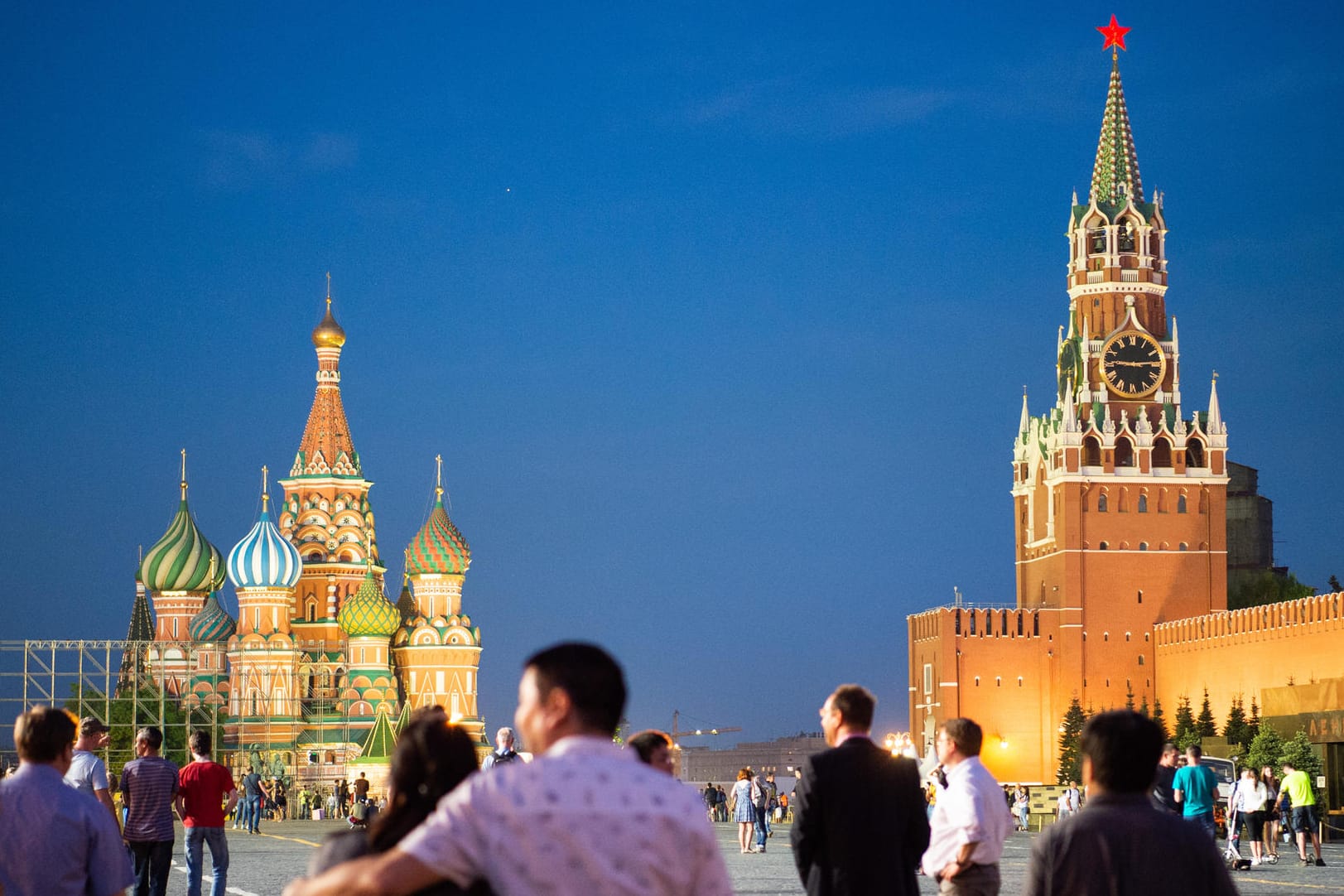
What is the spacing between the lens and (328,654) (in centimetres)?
8038

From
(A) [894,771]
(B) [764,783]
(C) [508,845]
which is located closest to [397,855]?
(C) [508,845]

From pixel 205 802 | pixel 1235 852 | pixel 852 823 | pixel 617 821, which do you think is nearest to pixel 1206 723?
pixel 1235 852

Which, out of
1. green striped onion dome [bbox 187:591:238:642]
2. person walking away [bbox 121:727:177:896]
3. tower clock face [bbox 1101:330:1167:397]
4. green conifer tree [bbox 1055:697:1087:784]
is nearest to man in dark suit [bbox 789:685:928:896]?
person walking away [bbox 121:727:177:896]

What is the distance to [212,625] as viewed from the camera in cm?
7975

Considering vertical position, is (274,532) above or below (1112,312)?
below

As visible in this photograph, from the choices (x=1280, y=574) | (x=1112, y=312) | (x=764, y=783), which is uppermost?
(x=1112, y=312)

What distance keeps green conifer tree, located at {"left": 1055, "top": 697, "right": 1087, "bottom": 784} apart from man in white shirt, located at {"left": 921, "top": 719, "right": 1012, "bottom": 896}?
57455 mm

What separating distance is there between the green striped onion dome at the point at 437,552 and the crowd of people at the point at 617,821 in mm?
72800

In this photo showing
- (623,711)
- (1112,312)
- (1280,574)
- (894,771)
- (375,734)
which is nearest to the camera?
(623,711)

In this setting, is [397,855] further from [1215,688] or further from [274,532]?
[274,532]

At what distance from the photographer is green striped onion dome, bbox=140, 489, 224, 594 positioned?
82.2 m

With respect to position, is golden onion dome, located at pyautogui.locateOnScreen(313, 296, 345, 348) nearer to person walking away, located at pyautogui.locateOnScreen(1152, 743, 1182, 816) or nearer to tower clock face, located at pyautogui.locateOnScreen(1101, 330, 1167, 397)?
tower clock face, located at pyautogui.locateOnScreen(1101, 330, 1167, 397)

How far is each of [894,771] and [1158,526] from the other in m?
70.8

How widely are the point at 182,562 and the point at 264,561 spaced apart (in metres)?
6.60
